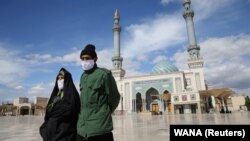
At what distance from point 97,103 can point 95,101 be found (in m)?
0.02

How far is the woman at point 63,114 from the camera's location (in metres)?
2.09

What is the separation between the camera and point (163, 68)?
3978 centimetres

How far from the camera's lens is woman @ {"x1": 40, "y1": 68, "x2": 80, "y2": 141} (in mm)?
2092

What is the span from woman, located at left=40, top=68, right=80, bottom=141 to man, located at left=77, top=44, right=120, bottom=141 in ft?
0.40

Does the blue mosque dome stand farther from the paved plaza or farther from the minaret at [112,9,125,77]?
the paved plaza

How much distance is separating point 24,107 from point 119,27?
2933 centimetres

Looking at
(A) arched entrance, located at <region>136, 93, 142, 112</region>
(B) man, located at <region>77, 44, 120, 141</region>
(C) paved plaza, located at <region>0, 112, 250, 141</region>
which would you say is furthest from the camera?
(A) arched entrance, located at <region>136, 93, 142, 112</region>

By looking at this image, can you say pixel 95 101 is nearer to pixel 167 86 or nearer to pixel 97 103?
pixel 97 103

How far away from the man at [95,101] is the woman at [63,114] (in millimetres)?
121

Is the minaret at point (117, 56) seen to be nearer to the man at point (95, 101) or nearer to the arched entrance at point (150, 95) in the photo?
the arched entrance at point (150, 95)

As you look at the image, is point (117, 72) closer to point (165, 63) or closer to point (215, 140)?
point (165, 63)

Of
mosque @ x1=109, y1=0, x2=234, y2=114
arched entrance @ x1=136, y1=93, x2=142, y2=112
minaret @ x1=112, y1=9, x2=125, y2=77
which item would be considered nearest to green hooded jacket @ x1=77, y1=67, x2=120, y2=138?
mosque @ x1=109, y1=0, x2=234, y2=114

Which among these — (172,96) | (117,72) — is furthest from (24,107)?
(172,96)

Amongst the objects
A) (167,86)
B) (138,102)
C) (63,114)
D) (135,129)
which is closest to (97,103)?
(63,114)
